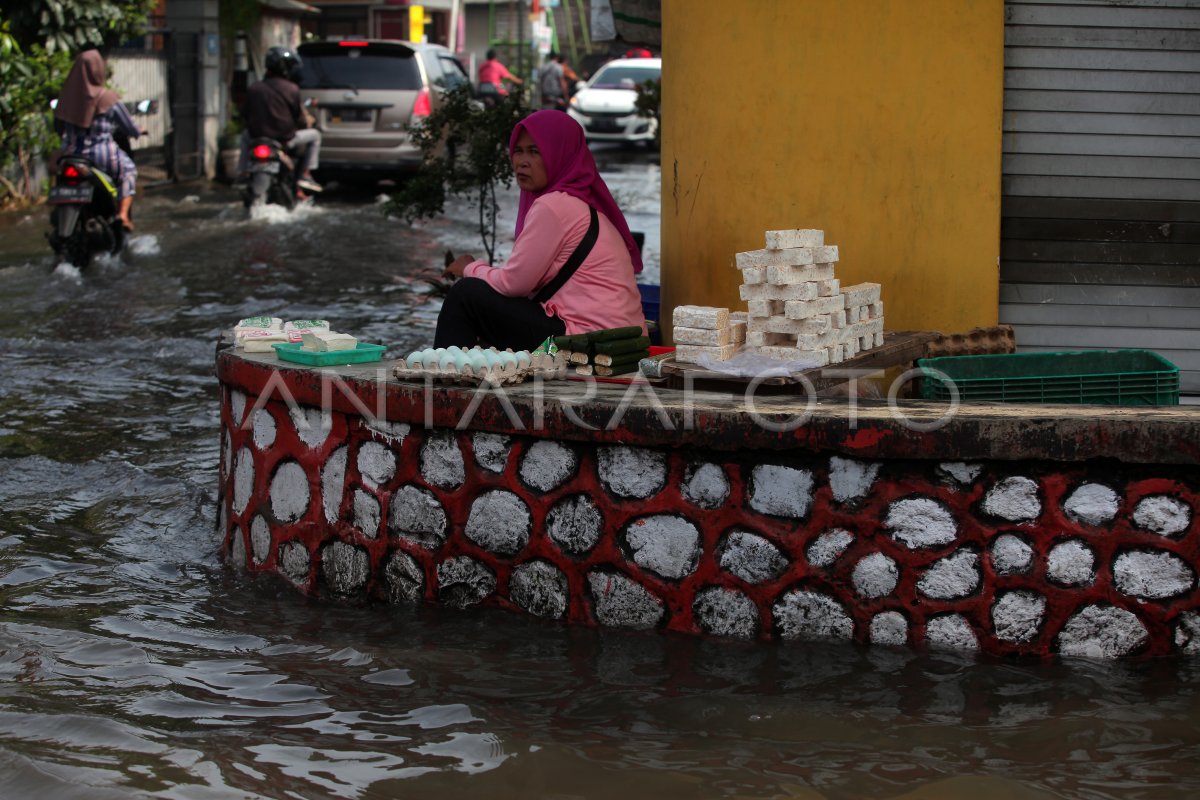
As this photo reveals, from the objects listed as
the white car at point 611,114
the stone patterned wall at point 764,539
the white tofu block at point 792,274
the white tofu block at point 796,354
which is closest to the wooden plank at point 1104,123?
the white tofu block at point 792,274

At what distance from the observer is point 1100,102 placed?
5.69 m

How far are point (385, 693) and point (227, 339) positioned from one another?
2052 mm

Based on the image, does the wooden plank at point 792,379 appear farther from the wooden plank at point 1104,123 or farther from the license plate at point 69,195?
the license plate at point 69,195

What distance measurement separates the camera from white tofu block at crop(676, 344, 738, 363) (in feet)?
15.8

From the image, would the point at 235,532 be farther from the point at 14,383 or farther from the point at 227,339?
the point at 14,383

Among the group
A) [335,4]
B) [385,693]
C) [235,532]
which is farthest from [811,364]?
[335,4]

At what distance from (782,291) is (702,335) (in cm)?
29

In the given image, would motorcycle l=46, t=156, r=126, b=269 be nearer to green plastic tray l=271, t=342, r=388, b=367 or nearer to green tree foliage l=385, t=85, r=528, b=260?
green tree foliage l=385, t=85, r=528, b=260

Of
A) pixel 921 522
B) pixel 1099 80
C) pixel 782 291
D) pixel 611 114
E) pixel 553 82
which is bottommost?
pixel 921 522

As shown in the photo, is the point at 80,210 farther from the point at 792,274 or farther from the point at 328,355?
the point at 792,274

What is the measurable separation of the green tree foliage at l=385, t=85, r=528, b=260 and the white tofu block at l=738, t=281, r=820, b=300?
5675 millimetres

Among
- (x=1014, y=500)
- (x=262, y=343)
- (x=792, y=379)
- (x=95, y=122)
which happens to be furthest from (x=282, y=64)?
(x=1014, y=500)

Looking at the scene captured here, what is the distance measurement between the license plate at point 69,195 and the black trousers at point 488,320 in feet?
23.6

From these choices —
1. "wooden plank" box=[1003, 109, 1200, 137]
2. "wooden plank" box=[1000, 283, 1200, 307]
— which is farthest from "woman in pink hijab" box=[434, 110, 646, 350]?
"wooden plank" box=[1003, 109, 1200, 137]
